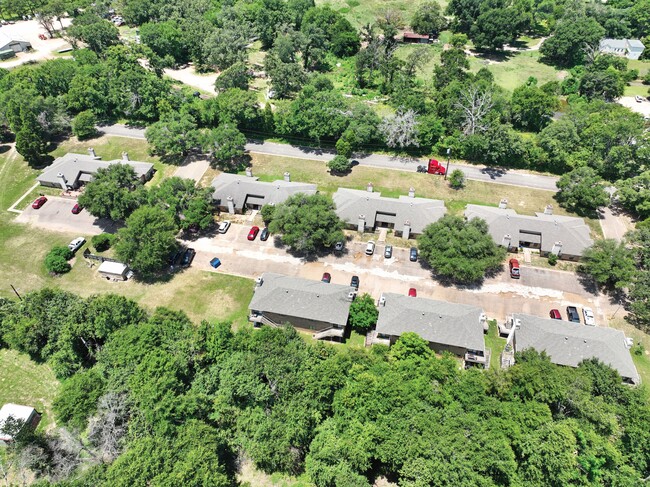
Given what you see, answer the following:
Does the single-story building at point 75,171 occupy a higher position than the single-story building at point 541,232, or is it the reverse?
the single-story building at point 75,171

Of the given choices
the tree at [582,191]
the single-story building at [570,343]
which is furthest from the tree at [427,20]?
the single-story building at [570,343]

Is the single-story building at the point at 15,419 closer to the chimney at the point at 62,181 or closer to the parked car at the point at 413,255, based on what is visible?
the chimney at the point at 62,181

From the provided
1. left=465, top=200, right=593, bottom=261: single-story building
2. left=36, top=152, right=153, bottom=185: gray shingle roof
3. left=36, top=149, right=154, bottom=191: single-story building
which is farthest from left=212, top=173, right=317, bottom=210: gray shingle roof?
left=465, top=200, right=593, bottom=261: single-story building

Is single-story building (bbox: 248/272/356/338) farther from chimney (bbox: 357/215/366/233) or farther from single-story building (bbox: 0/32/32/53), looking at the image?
single-story building (bbox: 0/32/32/53)

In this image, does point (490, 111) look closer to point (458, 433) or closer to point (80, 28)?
point (458, 433)

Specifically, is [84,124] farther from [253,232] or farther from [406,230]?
[406,230]

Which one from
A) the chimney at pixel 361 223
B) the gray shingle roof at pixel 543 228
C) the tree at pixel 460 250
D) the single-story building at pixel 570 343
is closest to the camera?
the single-story building at pixel 570 343
